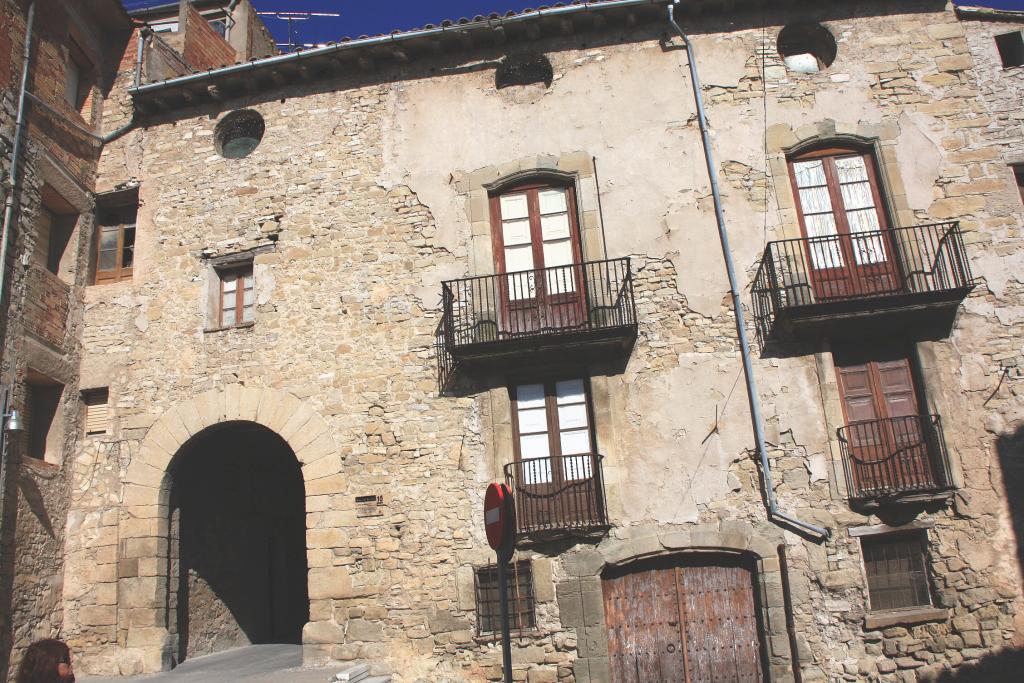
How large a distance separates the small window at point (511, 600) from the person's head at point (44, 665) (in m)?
5.92

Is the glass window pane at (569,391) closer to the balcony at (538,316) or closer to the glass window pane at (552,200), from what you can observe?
the balcony at (538,316)

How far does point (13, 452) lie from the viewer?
9.97 metres

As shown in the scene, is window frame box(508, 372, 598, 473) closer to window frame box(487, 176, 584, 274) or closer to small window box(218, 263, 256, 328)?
window frame box(487, 176, 584, 274)

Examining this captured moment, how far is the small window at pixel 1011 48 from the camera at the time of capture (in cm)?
1125

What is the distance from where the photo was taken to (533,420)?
34.3 ft

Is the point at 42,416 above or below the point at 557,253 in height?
below

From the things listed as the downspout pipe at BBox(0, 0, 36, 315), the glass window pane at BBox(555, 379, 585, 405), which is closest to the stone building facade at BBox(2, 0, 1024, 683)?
the glass window pane at BBox(555, 379, 585, 405)

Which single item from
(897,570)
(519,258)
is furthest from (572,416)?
(897,570)

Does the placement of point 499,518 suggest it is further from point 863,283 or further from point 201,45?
point 201,45

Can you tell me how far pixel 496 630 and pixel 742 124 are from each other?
24.9ft

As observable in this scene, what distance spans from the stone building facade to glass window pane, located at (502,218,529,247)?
0.06m

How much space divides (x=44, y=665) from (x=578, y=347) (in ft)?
22.5

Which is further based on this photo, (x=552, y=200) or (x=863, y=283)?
(x=552, y=200)

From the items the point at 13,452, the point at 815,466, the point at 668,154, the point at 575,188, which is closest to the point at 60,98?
the point at 13,452
